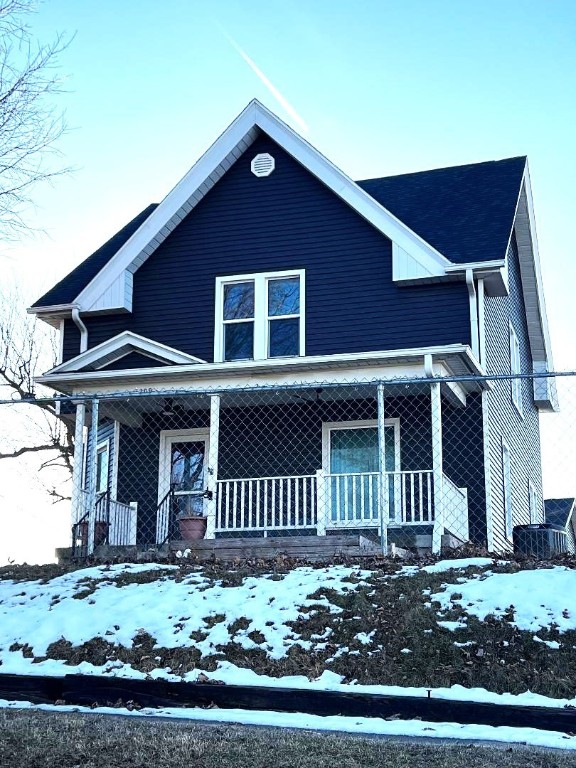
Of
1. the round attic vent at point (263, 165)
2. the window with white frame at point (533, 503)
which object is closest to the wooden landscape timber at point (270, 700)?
the round attic vent at point (263, 165)

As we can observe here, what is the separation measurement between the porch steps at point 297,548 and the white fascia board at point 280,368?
3612mm

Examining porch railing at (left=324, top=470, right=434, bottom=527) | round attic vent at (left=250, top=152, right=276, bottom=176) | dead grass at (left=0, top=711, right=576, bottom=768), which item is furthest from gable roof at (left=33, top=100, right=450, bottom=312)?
dead grass at (left=0, top=711, right=576, bottom=768)

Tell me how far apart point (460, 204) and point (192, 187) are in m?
4.74

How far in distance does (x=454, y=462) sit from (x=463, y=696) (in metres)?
9.53

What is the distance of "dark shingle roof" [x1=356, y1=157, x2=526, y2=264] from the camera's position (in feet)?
57.8

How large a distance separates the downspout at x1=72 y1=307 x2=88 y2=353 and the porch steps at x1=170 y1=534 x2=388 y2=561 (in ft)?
22.8

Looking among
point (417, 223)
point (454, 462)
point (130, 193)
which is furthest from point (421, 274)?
point (130, 193)

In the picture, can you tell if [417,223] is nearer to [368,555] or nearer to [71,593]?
[368,555]

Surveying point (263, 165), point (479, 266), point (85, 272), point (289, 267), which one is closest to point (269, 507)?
point (289, 267)

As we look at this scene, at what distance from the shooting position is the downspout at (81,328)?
1917 centimetres

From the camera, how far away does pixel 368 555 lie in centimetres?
1254

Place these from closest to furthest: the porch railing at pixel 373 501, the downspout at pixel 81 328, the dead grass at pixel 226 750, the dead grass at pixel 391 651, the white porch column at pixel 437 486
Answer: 1. the dead grass at pixel 226 750
2. the dead grass at pixel 391 651
3. the white porch column at pixel 437 486
4. the porch railing at pixel 373 501
5. the downspout at pixel 81 328

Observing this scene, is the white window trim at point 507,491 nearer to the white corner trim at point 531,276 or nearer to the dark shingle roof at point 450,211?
the dark shingle roof at point 450,211

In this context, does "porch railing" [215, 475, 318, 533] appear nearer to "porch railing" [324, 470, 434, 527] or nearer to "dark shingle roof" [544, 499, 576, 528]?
"porch railing" [324, 470, 434, 527]
